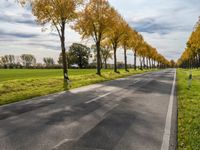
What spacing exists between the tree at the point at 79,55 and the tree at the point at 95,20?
84327mm

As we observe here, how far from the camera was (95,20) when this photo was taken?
40.1 meters

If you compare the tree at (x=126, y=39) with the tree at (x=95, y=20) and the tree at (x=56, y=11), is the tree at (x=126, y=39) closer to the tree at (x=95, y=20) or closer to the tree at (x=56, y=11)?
the tree at (x=95, y=20)

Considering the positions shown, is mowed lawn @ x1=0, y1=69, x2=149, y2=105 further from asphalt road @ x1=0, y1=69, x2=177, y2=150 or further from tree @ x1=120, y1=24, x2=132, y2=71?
tree @ x1=120, y1=24, x2=132, y2=71

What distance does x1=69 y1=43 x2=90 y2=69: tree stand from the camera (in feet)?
413

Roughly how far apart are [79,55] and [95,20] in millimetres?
87785

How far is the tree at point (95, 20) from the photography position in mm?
39500

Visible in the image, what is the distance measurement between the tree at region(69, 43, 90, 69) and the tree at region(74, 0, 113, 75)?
8433 centimetres

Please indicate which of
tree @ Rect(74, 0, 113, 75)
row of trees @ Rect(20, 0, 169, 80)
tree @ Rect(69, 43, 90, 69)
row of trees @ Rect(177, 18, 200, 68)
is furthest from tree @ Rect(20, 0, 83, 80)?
tree @ Rect(69, 43, 90, 69)

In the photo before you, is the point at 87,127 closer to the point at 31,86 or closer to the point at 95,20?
the point at 31,86

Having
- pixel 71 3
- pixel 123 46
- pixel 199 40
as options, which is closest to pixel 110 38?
pixel 123 46

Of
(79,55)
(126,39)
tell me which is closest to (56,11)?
(126,39)

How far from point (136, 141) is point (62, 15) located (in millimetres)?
23191

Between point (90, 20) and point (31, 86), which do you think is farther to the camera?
point (90, 20)

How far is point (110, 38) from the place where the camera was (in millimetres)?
52219
